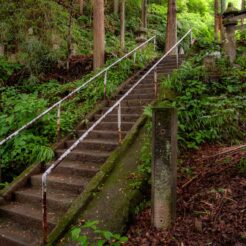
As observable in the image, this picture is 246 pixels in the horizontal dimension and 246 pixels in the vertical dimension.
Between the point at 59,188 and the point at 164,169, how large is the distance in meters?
2.23

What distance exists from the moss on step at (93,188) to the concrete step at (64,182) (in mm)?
369

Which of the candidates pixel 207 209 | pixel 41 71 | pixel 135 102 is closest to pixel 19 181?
pixel 207 209

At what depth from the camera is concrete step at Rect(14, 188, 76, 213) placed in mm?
4715

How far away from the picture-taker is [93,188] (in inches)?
183

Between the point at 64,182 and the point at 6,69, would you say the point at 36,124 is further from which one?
the point at 6,69

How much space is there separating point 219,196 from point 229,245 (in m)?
0.82

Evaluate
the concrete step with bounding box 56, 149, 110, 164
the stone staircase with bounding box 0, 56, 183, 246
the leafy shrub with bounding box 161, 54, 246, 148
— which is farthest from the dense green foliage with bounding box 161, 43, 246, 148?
the concrete step with bounding box 56, 149, 110, 164

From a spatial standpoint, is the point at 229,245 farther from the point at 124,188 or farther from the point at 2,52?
the point at 2,52

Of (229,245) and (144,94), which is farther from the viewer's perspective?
(144,94)

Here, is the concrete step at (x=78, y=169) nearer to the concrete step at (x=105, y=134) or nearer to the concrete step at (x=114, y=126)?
the concrete step at (x=105, y=134)

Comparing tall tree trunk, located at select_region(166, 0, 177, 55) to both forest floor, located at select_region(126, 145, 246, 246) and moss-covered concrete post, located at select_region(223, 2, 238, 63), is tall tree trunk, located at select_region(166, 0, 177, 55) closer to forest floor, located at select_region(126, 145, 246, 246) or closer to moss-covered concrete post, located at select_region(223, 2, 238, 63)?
moss-covered concrete post, located at select_region(223, 2, 238, 63)

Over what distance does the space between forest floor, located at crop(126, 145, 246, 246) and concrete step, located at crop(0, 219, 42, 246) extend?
1.36 metres

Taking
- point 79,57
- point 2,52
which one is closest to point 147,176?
point 79,57

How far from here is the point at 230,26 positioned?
896 cm
